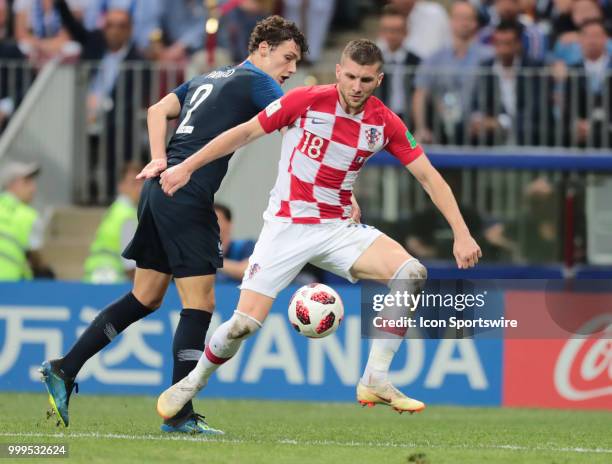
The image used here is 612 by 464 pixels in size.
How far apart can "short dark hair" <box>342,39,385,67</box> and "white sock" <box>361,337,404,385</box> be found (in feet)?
5.44

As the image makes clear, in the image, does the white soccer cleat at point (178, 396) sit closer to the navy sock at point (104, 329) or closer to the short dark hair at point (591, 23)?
the navy sock at point (104, 329)

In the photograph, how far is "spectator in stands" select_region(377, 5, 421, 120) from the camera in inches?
604

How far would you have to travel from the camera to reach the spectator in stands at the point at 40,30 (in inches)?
658

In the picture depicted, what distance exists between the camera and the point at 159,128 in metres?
8.39

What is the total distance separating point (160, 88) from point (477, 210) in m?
3.94

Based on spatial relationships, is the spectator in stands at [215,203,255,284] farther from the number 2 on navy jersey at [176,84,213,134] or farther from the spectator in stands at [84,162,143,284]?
the number 2 on navy jersey at [176,84,213,134]

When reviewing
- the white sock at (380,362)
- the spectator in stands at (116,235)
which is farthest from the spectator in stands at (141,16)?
the white sock at (380,362)

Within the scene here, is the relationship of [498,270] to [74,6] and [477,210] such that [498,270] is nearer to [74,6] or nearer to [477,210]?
[477,210]

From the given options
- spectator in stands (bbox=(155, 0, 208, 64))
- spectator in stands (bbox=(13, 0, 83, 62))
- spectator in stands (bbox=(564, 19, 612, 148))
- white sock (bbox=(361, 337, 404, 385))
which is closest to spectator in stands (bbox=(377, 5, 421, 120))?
spectator in stands (bbox=(564, 19, 612, 148))

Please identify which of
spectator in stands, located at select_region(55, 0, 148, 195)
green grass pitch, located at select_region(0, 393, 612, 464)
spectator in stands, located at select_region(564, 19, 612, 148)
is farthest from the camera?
spectator in stands, located at select_region(55, 0, 148, 195)

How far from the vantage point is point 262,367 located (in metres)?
13.0

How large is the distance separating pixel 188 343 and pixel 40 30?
31.3ft

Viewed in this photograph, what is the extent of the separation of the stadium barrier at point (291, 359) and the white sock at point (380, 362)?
458 cm

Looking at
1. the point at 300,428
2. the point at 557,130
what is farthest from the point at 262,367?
the point at 557,130
